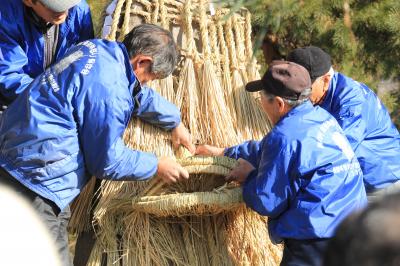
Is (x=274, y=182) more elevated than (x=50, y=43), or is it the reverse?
(x=50, y=43)

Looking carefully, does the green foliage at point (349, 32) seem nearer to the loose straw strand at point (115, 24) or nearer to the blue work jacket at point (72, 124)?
the loose straw strand at point (115, 24)

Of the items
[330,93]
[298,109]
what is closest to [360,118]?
[330,93]

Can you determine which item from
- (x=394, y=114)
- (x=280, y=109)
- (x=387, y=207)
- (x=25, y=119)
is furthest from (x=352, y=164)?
(x=394, y=114)

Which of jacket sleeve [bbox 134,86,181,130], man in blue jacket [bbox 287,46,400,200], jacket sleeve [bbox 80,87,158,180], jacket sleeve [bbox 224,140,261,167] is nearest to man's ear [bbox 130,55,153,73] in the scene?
jacket sleeve [bbox 80,87,158,180]

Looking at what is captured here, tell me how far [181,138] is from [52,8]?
Answer: 2.99ft

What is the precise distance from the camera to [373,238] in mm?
1294

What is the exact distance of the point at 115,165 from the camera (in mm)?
3143

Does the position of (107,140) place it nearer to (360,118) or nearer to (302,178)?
(302,178)

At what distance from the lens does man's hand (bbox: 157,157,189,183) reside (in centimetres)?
337

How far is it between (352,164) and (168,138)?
3.09ft

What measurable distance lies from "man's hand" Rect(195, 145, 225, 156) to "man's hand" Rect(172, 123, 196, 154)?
0.11 feet

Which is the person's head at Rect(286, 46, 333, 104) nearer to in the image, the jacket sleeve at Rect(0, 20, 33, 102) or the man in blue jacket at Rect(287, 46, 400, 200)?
the man in blue jacket at Rect(287, 46, 400, 200)

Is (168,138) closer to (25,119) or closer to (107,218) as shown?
(107,218)

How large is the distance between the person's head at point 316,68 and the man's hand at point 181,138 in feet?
2.01
